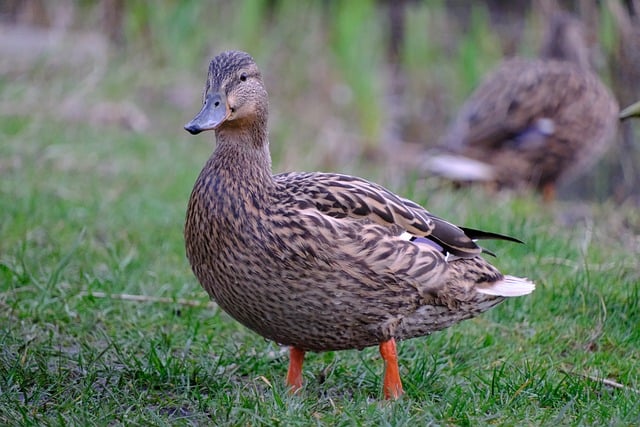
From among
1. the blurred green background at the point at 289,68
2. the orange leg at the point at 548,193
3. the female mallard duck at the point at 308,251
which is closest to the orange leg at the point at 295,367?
the female mallard duck at the point at 308,251

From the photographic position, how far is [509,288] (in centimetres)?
402

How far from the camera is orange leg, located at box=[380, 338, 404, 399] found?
12.0 ft

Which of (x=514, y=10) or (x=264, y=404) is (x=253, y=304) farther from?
(x=514, y=10)

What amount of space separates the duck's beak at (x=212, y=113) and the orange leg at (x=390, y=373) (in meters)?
1.08

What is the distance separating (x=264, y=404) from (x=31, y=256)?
2334mm

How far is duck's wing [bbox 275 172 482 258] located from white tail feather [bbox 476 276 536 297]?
0.52 feet

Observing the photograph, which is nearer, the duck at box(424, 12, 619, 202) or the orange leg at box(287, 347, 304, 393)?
the orange leg at box(287, 347, 304, 393)

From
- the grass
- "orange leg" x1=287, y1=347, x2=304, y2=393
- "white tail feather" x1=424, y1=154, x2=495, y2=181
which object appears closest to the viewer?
the grass

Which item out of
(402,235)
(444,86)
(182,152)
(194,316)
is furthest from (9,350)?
(444,86)

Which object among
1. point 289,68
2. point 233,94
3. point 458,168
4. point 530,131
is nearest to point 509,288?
point 233,94

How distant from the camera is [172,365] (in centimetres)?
388

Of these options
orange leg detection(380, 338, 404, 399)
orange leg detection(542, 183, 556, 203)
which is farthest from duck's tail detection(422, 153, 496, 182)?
orange leg detection(380, 338, 404, 399)

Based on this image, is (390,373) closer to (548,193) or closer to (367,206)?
(367,206)

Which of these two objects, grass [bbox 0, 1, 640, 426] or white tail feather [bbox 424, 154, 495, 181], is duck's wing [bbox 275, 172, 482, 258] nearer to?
grass [bbox 0, 1, 640, 426]
